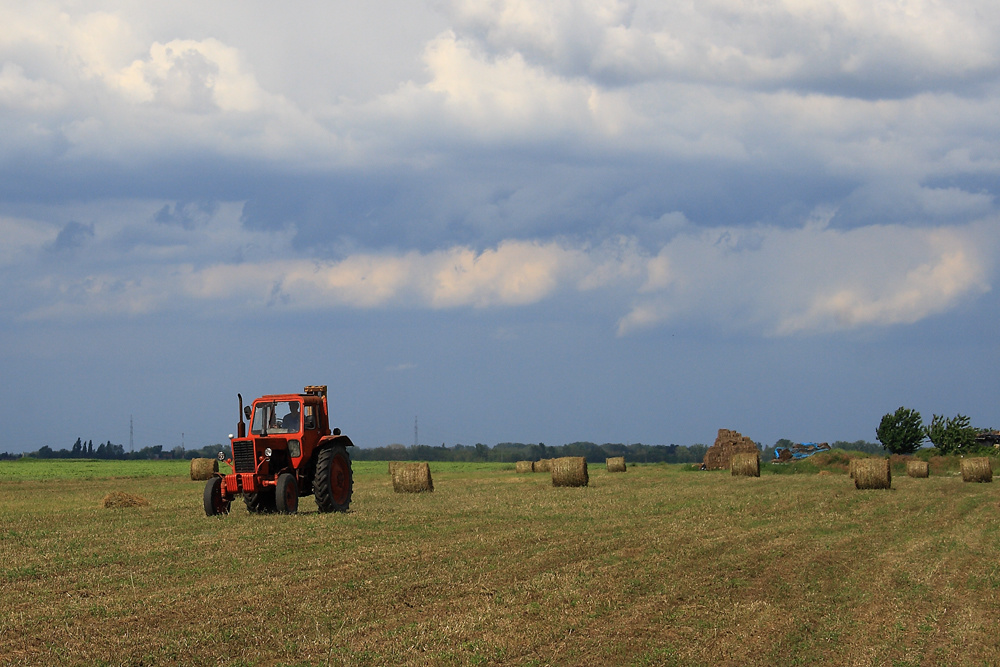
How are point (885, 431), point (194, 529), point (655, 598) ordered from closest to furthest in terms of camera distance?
point (655, 598)
point (194, 529)
point (885, 431)

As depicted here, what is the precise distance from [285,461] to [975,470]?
89.2 feet

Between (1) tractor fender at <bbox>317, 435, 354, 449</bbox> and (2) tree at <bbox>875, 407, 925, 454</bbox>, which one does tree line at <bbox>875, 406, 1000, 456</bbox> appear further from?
(1) tractor fender at <bbox>317, 435, 354, 449</bbox>

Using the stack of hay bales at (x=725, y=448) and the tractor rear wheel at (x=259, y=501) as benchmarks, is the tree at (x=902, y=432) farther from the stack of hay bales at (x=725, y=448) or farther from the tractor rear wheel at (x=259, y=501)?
the tractor rear wheel at (x=259, y=501)

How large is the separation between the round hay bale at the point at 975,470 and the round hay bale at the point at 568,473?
15.0 m

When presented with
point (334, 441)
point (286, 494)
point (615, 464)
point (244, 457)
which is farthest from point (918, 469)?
point (244, 457)

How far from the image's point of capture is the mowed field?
8.90 meters

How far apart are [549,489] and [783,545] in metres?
16.6

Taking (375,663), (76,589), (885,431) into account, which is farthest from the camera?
(885,431)

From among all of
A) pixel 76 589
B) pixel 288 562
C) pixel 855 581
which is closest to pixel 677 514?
pixel 855 581

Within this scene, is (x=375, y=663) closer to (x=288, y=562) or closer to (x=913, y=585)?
(x=288, y=562)

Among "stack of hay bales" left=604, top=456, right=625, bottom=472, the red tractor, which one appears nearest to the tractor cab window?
the red tractor

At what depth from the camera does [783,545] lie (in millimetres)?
15742

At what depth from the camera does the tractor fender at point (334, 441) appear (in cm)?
2198

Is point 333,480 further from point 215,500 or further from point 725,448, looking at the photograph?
point 725,448
